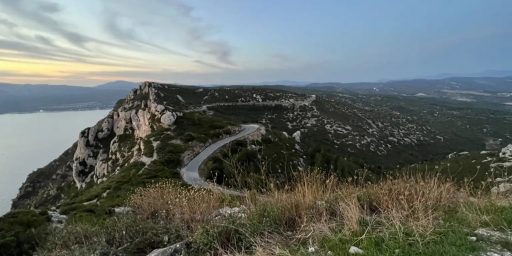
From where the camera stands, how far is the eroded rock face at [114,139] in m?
61.7

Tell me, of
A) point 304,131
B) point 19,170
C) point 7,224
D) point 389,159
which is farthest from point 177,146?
point 19,170

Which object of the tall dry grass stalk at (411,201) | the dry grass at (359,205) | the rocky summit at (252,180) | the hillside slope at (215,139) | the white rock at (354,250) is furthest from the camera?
the hillside slope at (215,139)

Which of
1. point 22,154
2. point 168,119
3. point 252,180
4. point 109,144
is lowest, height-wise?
point 22,154

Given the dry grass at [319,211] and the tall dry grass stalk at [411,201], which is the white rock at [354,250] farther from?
the tall dry grass stalk at [411,201]

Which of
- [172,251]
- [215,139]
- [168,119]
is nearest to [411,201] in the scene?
[172,251]

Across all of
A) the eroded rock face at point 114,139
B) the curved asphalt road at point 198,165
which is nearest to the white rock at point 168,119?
the eroded rock face at point 114,139

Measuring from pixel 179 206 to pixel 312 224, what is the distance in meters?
2.74

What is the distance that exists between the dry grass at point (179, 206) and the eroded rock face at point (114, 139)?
50.1 metres

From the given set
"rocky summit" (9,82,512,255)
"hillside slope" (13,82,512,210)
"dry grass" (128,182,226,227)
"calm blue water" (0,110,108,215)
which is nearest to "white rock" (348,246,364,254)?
"rocky summit" (9,82,512,255)

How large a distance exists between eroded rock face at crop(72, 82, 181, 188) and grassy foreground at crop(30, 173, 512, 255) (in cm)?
5128

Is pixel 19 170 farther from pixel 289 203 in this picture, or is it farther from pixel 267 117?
pixel 289 203

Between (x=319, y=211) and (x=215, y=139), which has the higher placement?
(x=319, y=211)

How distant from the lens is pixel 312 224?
584 centimetres

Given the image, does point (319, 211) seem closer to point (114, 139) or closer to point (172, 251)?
point (172, 251)
